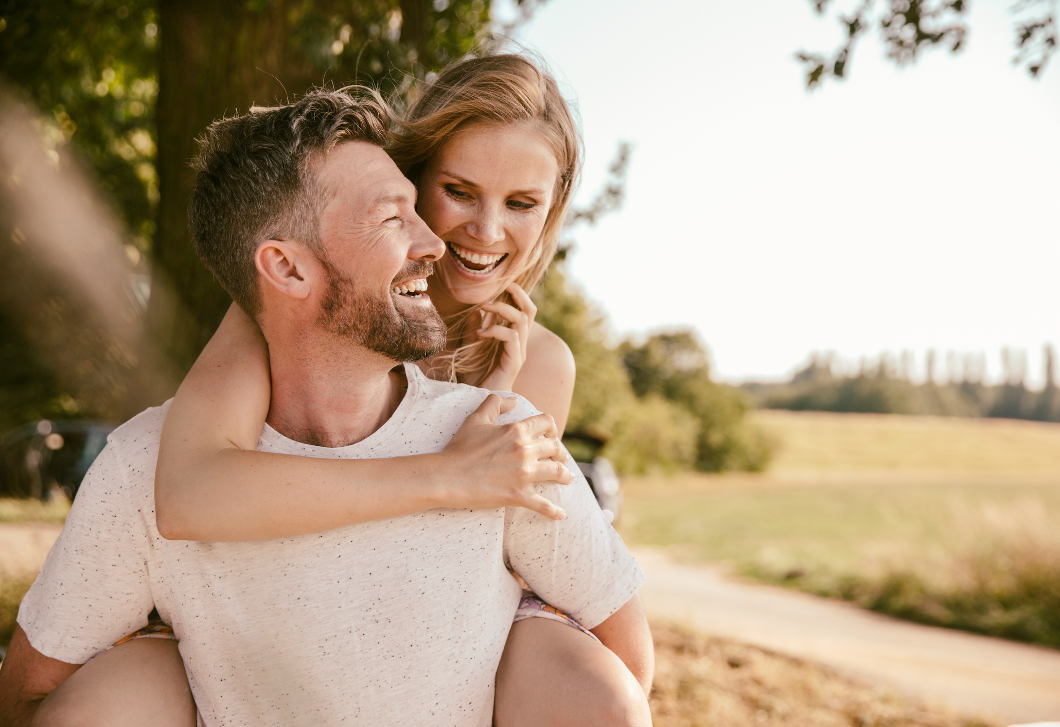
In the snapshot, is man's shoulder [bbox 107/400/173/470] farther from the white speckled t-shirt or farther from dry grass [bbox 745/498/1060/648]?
dry grass [bbox 745/498/1060/648]

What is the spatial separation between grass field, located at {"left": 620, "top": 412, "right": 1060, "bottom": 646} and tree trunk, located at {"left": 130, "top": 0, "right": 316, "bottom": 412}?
9.30 metres

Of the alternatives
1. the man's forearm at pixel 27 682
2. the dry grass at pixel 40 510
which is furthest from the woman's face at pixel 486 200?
the dry grass at pixel 40 510

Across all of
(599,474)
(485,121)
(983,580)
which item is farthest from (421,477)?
(599,474)

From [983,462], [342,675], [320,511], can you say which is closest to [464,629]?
[342,675]

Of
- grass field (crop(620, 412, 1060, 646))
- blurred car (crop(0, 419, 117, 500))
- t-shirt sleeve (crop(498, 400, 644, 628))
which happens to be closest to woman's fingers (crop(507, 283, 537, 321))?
t-shirt sleeve (crop(498, 400, 644, 628))

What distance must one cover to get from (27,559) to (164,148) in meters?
4.39

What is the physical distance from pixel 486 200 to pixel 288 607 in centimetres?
124

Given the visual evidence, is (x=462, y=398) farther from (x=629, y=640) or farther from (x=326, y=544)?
(x=629, y=640)

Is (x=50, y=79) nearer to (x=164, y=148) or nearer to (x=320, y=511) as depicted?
(x=164, y=148)

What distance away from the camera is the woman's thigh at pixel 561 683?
140 centimetres

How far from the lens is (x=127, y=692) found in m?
1.46

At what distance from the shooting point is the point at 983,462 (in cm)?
4938

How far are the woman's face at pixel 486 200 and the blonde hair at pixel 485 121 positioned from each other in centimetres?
4

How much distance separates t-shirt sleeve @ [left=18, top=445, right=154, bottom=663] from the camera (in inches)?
58.5
